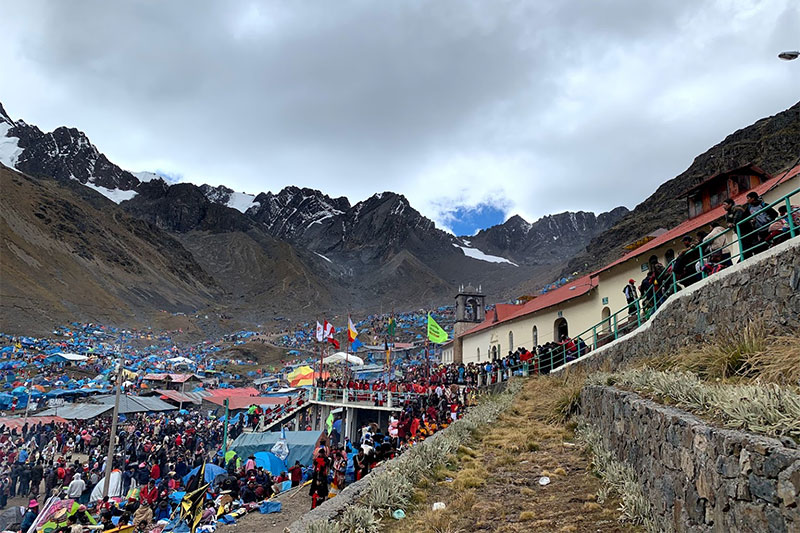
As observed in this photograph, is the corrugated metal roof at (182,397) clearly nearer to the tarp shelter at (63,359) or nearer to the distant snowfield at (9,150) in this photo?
the tarp shelter at (63,359)

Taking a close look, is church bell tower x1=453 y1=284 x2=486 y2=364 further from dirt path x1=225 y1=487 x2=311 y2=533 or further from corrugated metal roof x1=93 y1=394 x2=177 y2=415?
dirt path x1=225 y1=487 x2=311 y2=533

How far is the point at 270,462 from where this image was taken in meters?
20.5

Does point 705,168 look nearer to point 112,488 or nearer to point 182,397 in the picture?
point 182,397

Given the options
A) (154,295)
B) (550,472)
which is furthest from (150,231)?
(550,472)

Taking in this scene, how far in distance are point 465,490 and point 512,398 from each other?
9.46 metres

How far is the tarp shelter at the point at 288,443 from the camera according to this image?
2178 cm

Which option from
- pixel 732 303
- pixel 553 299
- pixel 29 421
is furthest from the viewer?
pixel 553 299

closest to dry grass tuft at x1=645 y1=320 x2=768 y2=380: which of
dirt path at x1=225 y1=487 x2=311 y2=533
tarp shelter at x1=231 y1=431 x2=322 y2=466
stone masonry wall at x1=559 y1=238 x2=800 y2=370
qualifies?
stone masonry wall at x1=559 y1=238 x2=800 y2=370

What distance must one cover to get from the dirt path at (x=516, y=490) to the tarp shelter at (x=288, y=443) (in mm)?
12518

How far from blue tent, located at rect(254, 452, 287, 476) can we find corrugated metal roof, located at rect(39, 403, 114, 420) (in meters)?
12.4

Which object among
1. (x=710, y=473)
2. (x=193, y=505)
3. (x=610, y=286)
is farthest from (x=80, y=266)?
(x=710, y=473)

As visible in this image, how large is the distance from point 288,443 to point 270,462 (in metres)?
1.61

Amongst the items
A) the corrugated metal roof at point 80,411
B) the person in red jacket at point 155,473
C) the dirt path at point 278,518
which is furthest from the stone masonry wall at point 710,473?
the corrugated metal roof at point 80,411

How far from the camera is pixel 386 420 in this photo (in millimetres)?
29641
